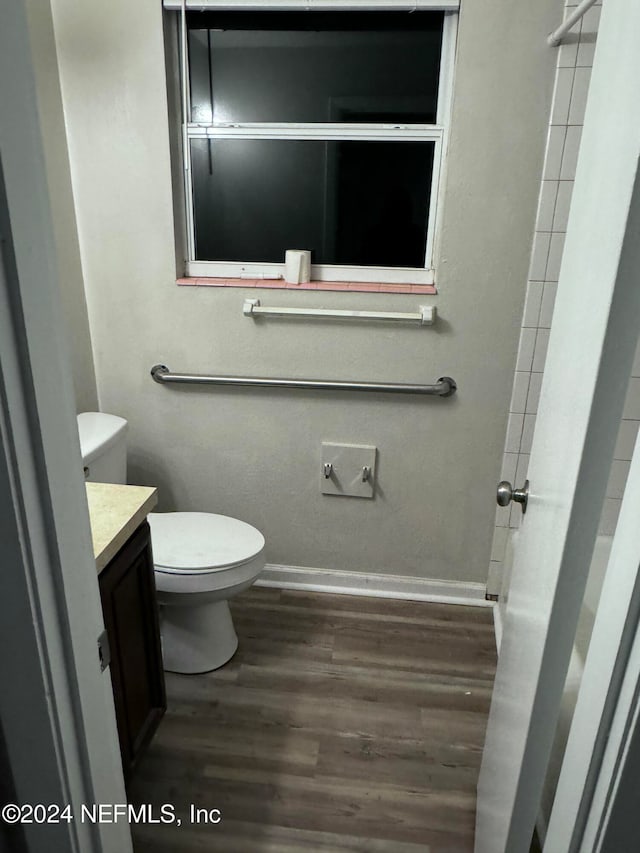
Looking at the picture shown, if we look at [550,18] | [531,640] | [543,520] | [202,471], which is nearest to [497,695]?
[531,640]

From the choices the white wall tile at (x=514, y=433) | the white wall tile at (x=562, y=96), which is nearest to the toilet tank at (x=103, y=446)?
the white wall tile at (x=514, y=433)

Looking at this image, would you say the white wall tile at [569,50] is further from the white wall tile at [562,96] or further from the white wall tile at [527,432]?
the white wall tile at [527,432]

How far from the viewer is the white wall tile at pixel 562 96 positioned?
1.68 metres

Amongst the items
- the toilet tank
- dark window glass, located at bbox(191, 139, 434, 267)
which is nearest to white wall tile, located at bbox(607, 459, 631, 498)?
dark window glass, located at bbox(191, 139, 434, 267)

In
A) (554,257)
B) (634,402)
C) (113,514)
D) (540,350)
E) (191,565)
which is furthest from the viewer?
(540,350)

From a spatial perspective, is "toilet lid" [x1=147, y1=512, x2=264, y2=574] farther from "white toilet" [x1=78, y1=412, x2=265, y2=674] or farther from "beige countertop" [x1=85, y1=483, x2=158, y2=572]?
"beige countertop" [x1=85, y1=483, x2=158, y2=572]

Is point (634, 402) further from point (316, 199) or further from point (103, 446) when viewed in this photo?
point (103, 446)

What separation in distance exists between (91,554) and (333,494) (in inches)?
59.9

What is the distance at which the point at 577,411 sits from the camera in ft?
2.55

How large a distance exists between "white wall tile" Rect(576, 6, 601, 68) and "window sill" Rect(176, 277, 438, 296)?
74cm

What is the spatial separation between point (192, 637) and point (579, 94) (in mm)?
2013

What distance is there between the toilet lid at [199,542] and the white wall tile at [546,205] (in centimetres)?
133

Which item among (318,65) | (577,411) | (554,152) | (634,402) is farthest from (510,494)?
(318,65)

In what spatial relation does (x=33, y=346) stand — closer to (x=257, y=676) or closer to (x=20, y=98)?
(x=20, y=98)
